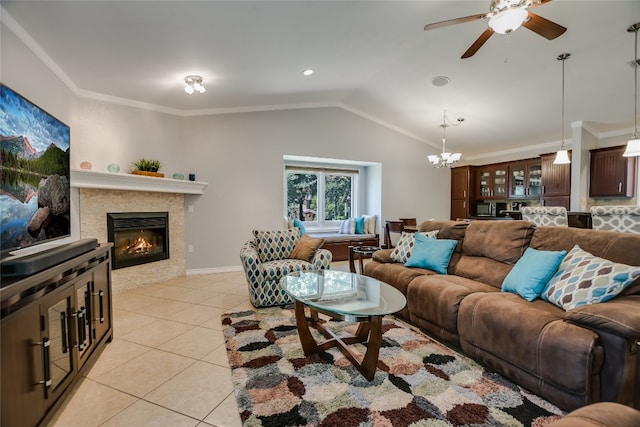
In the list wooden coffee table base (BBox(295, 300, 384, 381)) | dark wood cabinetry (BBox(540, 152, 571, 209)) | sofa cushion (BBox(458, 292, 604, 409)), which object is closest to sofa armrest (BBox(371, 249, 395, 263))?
wooden coffee table base (BBox(295, 300, 384, 381))

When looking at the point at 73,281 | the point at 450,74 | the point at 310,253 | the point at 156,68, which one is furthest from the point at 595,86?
the point at 73,281

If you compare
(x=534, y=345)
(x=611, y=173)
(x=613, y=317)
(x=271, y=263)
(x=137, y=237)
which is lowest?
(x=534, y=345)

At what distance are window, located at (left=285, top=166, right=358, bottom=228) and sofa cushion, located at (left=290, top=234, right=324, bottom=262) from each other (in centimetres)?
272

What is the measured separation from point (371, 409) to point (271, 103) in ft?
15.3

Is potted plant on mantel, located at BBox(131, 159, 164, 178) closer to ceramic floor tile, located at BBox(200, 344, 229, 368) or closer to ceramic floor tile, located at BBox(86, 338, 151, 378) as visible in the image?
ceramic floor tile, located at BBox(86, 338, 151, 378)

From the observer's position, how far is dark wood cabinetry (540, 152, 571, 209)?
17.3ft

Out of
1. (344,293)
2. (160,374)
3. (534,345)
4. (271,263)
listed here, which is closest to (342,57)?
(271,263)

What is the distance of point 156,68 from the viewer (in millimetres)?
3322

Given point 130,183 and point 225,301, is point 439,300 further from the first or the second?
point 130,183

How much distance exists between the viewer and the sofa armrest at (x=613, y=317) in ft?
4.58

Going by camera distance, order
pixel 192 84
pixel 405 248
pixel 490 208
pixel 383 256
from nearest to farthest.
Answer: pixel 405 248 < pixel 383 256 < pixel 192 84 < pixel 490 208

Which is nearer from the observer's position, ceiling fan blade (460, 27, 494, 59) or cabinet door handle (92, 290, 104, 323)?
cabinet door handle (92, 290, 104, 323)

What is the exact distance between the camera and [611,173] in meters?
4.86

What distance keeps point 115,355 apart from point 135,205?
245cm
